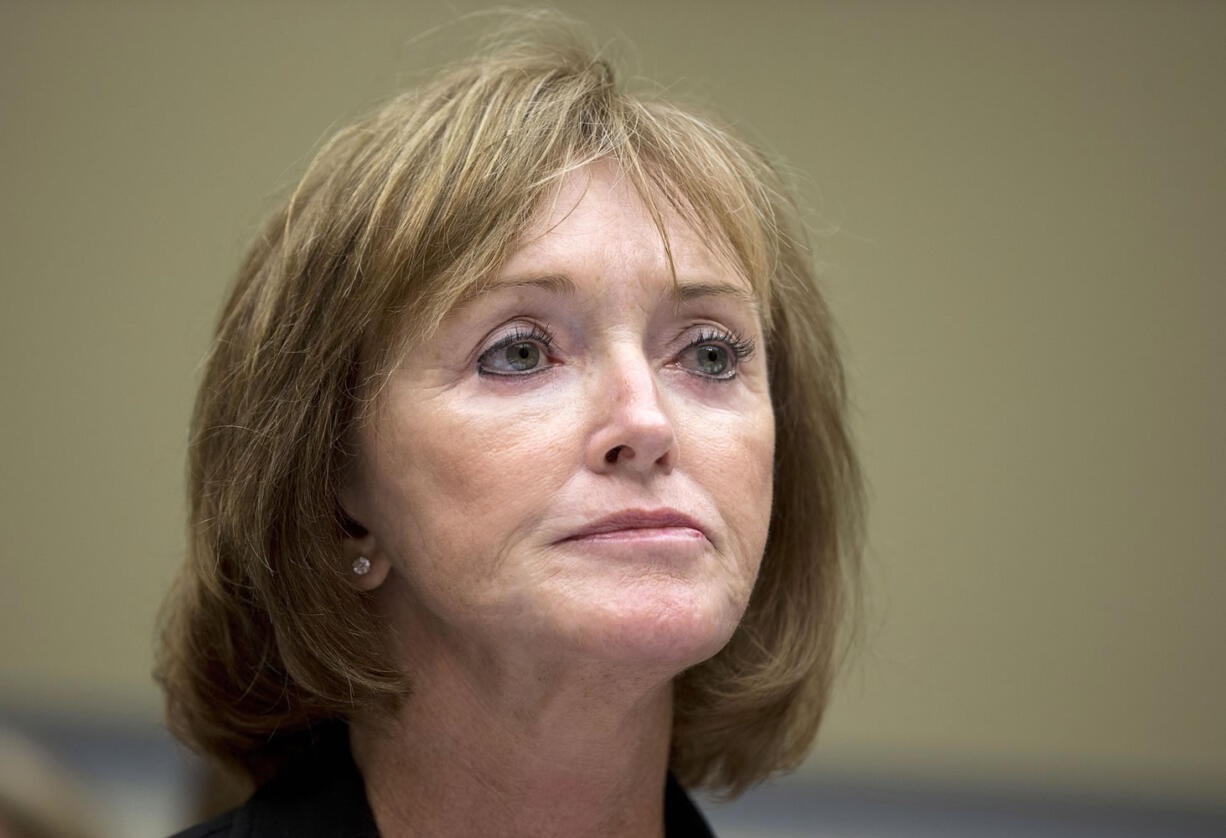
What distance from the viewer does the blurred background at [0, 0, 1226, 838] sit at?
452 centimetres

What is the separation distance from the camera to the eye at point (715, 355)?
6.67ft

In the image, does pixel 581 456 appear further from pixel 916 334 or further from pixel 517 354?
pixel 916 334

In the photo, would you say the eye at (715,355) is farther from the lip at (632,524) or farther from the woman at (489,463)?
the lip at (632,524)

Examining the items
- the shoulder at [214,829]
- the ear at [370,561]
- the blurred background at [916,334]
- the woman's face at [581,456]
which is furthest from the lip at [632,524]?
the blurred background at [916,334]

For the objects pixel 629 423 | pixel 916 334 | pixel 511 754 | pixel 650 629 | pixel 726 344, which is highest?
pixel 916 334

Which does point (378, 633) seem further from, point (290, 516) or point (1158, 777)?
point (1158, 777)

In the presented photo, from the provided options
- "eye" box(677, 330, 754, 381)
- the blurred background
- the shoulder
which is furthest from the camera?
the blurred background

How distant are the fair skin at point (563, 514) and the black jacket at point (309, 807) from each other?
0.14ft

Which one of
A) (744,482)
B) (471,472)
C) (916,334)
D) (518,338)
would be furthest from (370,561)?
(916,334)

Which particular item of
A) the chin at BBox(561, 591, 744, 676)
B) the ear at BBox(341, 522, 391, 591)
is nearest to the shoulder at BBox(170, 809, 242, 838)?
the ear at BBox(341, 522, 391, 591)

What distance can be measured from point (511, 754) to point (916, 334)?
9.96ft

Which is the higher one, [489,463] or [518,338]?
[518,338]

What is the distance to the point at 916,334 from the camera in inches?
187

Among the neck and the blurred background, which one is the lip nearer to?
the neck
